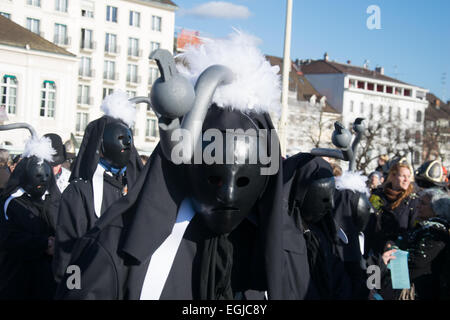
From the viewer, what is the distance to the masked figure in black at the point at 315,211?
379 centimetres

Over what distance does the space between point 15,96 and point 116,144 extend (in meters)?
34.9

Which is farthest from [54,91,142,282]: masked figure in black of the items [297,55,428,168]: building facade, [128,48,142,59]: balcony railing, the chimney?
the chimney

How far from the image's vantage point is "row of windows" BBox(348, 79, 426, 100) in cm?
7088

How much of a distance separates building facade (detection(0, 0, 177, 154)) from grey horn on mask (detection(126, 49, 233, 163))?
151 feet

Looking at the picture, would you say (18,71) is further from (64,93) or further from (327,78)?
(327,78)

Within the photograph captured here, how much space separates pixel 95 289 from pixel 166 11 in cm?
5328

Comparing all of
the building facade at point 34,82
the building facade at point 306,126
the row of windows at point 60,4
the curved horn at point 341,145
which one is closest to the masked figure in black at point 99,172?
the curved horn at point 341,145

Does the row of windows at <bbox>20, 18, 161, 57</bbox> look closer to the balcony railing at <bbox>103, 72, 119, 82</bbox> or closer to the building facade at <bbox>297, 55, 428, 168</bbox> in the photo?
the balcony railing at <bbox>103, 72, 119, 82</bbox>

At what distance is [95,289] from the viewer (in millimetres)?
2447

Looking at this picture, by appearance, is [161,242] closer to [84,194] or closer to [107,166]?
[84,194]

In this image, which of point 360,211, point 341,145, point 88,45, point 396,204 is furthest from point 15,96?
point 341,145

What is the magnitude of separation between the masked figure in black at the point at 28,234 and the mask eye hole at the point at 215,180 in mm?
3330

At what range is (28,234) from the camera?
547 centimetres

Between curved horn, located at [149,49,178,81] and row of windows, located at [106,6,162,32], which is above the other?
row of windows, located at [106,6,162,32]
